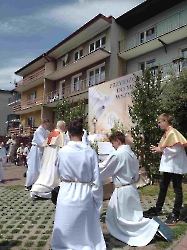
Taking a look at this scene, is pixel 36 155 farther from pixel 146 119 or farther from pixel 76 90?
pixel 76 90

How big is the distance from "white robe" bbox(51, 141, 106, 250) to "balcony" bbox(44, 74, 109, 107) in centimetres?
1606

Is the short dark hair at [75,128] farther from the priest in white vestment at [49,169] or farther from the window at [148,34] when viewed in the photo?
the window at [148,34]

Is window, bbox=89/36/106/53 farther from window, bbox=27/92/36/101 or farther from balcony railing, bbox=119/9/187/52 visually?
window, bbox=27/92/36/101

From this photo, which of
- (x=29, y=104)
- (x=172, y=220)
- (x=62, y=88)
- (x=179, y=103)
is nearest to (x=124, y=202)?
(x=172, y=220)

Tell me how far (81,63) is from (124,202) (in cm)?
→ 1832

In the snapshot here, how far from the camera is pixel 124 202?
3.61 meters

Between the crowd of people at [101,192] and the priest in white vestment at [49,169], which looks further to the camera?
the priest in white vestment at [49,169]

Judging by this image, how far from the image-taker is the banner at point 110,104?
10258 mm

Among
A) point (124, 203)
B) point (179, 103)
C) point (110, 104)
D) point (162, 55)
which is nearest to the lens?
point (124, 203)

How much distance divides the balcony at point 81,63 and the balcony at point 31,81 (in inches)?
77.3

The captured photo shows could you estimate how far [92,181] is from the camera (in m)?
3.14

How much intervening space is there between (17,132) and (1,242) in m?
28.4

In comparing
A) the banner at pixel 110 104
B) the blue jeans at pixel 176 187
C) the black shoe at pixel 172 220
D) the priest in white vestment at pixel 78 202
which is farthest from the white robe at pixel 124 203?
the banner at pixel 110 104

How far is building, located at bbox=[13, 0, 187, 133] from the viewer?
15.0 m
